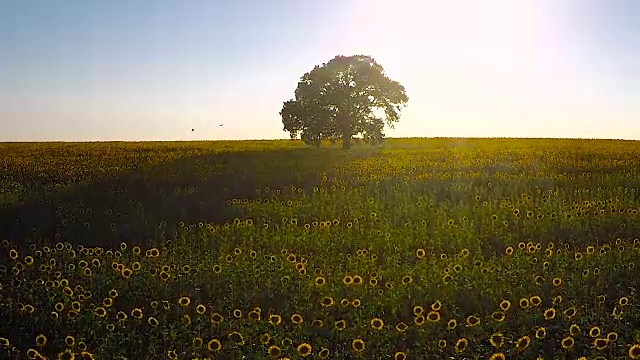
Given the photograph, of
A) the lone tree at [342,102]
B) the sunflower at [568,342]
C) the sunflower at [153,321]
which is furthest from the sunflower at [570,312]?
the lone tree at [342,102]

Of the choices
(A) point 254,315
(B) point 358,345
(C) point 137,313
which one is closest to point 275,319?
(A) point 254,315

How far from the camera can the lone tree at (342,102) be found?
33969 mm

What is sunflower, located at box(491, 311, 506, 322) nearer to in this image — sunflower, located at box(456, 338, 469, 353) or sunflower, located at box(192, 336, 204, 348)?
sunflower, located at box(456, 338, 469, 353)

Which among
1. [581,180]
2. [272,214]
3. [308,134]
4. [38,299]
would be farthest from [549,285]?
[308,134]

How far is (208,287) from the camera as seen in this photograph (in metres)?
7.13

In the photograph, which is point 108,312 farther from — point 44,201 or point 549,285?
point 44,201

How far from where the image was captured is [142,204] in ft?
45.9

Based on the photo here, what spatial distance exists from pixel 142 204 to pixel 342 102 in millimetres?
Answer: 21287

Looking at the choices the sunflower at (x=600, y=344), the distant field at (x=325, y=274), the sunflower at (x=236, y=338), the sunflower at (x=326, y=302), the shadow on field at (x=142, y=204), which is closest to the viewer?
the sunflower at (x=600, y=344)

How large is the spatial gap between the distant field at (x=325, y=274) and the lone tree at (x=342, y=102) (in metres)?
19.1

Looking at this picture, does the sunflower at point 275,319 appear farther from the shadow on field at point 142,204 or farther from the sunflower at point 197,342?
the shadow on field at point 142,204

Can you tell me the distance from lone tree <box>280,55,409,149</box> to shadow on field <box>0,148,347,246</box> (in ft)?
39.4

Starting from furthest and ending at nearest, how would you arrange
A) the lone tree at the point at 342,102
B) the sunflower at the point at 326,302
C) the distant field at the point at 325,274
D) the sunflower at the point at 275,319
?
the lone tree at the point at 342,102 < the sunflower at the point at 326,302 < the sunflower at the point at 275,319 < the distant field at the point at 325,274

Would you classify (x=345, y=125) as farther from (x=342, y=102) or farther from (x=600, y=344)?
(x=600, y=344)
